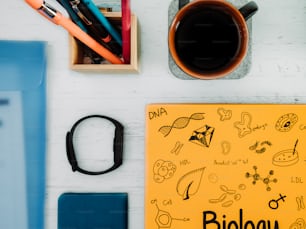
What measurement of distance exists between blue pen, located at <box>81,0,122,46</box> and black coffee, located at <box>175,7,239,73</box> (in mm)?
90

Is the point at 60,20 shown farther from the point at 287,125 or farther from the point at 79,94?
the point at 287,125

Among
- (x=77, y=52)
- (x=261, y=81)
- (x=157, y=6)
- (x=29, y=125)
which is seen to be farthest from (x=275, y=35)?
A: (x=29, y=125)

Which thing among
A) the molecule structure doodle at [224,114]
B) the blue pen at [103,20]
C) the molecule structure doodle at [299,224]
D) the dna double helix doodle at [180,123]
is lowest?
the molecule structure doodle at [299,224]

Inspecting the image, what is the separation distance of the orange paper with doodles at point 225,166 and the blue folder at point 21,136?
6.8 inches

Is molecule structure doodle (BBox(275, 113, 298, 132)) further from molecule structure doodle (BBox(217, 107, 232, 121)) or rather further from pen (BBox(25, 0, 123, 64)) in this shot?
pen (BBox(25, 0, 123, 64))

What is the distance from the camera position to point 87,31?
50 cm

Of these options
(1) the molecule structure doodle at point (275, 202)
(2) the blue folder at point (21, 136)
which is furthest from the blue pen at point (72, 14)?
(1) the molecule structure doodle at point (275, 202)

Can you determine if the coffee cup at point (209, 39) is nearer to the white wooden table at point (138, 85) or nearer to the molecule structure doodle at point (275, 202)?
the white wooden table at point (138, 85)

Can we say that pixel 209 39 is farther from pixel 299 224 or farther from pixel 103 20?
pixel 299 224

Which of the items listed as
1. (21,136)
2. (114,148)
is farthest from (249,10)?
(21,136)

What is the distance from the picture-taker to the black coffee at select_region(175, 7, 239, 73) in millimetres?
475

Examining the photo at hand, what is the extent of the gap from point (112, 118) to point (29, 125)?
0.43 ft

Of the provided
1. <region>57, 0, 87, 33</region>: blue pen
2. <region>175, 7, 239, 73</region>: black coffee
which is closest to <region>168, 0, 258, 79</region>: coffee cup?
<region>175, 7, 239, 73</region>: black coffee

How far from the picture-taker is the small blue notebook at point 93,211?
560mm
